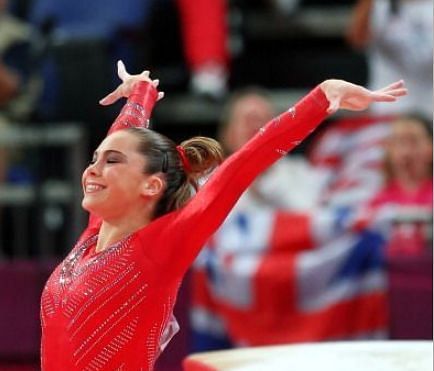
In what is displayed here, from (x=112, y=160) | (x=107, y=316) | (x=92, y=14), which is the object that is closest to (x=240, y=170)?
(x=112, y=160)

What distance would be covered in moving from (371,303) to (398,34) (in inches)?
63.6

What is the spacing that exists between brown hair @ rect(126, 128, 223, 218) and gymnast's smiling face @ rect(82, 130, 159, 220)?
2 centimetres

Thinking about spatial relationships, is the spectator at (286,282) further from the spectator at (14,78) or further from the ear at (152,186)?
Result: the ear at (152,186)

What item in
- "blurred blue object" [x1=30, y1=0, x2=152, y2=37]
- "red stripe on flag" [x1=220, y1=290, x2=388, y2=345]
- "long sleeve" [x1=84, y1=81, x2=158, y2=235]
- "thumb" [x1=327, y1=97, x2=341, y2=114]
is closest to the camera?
"thumb" [x1=327, y1=97, x2=341, y2=114]

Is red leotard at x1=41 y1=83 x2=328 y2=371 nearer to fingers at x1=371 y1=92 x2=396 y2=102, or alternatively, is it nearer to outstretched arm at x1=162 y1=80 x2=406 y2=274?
outstretched arm at x1=162 y1=80 x2=406 y2=274

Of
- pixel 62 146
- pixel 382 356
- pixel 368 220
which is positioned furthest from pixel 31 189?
pixel 382 356

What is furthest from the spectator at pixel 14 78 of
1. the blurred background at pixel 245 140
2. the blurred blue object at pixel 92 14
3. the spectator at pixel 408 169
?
the spectator at pixel 408 169

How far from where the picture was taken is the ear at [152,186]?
106 inches

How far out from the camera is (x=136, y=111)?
2.94m

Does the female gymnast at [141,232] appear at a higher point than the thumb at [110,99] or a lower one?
lower

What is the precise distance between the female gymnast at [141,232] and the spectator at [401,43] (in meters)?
2.99

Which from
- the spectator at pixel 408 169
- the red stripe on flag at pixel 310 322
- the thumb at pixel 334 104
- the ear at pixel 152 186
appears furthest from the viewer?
the spectator at pixel 408 169

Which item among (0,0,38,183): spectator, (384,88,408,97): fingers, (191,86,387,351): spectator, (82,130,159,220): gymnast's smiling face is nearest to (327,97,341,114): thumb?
(384,88,408,97): fingers

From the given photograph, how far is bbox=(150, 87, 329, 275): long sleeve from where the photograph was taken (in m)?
2.60
